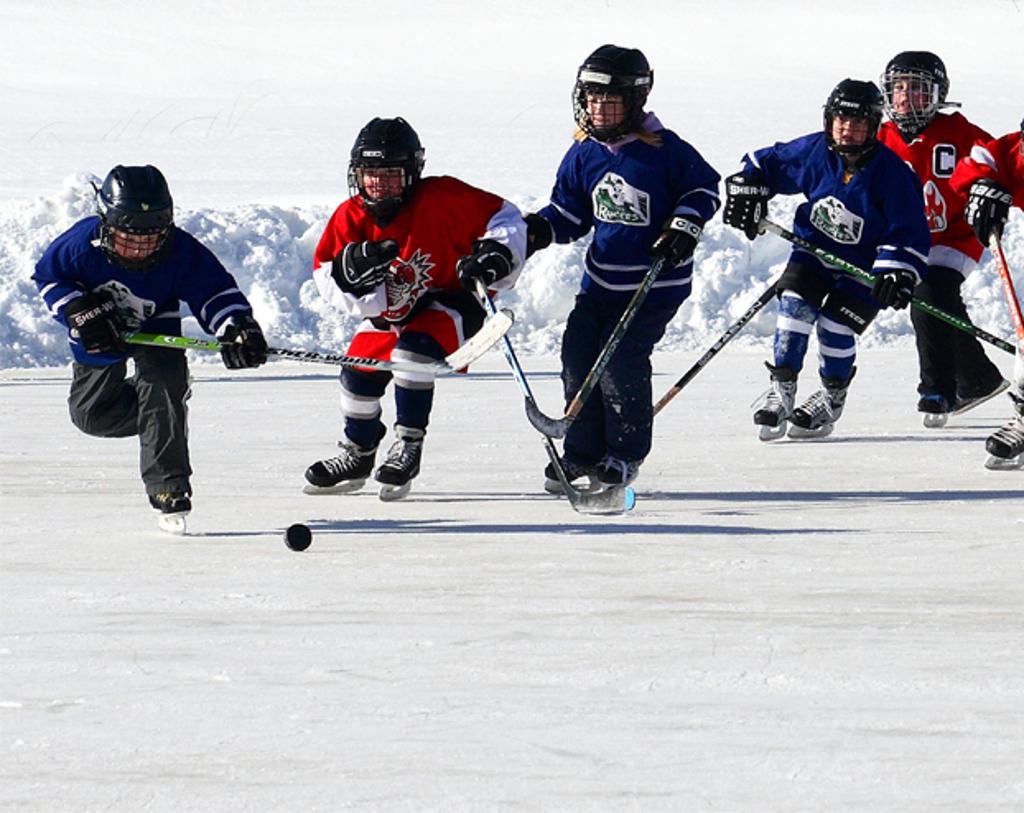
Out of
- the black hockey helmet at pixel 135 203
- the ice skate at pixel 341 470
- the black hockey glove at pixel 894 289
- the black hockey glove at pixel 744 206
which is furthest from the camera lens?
the black hockey glove at pixel 744 206

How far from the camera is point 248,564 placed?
4.08m

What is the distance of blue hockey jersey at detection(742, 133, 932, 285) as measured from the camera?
Answer: 5.75 metres

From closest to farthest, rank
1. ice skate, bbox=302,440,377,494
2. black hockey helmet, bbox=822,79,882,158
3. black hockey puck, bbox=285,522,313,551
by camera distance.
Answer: black hockey puck, bbox=285,522,313,551, ice skate, bbox=302,440,377,494, black hockey helmet, bbox=822,79,882,158

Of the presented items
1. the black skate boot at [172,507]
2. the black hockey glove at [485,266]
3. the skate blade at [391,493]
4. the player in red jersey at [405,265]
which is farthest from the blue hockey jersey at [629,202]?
the black skate boot at [172,507]

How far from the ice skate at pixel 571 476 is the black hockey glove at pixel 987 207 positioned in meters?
1.48

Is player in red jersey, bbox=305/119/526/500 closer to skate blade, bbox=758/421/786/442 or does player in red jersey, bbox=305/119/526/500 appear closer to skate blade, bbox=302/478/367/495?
skate blade, bbox=302/478/367/495

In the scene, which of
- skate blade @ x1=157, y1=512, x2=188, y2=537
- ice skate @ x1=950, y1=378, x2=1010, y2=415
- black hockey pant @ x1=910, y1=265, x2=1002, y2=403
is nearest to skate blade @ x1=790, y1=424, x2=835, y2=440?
black hockey pant @ x1=910, y1=265, x2=1002, y2=403

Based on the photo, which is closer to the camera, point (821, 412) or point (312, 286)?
point (821, 412)

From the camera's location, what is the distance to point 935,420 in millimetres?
6879

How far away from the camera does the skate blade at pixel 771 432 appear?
6.49 metres

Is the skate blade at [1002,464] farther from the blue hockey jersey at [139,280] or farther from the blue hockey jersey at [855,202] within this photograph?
the blue hockey jersey at [139,280]

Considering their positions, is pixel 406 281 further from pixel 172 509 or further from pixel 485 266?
pixel 172 509

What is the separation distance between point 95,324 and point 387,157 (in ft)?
3.13

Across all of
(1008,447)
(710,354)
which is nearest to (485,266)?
(710,354)
